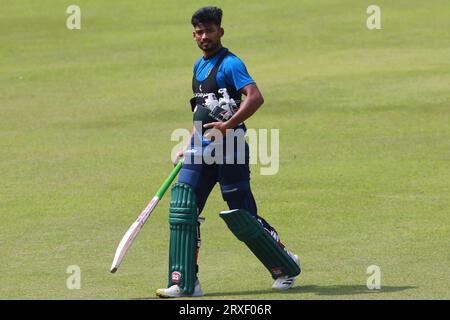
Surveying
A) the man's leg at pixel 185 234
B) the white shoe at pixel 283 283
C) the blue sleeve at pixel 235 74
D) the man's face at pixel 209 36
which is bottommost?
the white shoe at pixel 283 283

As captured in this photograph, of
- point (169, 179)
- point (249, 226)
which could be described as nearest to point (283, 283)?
point (249, 226)

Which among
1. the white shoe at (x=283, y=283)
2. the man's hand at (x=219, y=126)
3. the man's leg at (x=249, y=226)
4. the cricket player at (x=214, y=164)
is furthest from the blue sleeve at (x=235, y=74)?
the white shoe at (x=283, y=283)

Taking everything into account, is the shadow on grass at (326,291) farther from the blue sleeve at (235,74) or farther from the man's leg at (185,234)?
the blue sleeve at (235,74)

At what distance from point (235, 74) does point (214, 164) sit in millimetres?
727

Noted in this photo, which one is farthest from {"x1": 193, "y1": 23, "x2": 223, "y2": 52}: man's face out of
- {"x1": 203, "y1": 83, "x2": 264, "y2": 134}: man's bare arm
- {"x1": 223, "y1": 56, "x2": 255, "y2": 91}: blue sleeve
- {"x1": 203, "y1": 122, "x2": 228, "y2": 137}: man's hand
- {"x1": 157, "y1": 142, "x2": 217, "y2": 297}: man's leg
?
{"x1": 157, "y1": 142, "x2": 217, "y2": 297}: man's leg

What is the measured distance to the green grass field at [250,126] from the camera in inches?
433

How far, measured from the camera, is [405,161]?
1597 cm

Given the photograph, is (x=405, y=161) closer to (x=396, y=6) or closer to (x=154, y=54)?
(x=154, y=54)

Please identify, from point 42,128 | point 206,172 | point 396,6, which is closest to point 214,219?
point 206,172

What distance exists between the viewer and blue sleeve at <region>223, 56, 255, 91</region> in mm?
9766

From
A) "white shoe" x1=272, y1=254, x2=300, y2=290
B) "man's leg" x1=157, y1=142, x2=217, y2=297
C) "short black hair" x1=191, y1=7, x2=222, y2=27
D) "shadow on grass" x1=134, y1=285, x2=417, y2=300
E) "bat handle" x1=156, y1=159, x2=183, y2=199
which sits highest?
"short black hair" x1=191, y1=7, x2=222, y2=27

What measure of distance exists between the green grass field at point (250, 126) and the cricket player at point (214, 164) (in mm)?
338

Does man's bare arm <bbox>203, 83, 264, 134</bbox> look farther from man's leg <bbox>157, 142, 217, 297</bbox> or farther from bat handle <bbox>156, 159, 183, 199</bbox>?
bat handle <bbox>156, 159, 183, 199</bbox>

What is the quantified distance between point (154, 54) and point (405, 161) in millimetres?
9399
